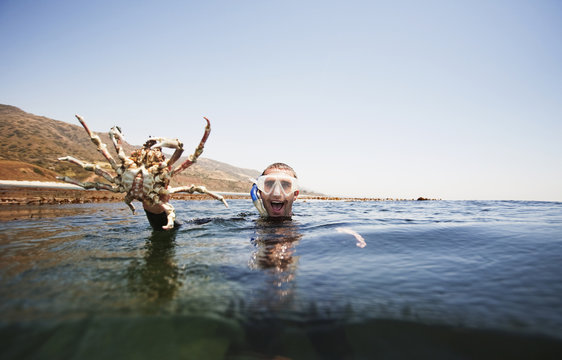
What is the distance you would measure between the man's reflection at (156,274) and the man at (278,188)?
3337 millimetres

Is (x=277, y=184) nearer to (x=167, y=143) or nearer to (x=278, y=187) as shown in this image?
(x=278, y=187)

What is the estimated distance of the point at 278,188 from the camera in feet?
22.8

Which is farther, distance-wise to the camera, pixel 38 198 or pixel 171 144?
pixel 38 198

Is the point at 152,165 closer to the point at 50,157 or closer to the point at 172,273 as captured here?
the point at 172,273

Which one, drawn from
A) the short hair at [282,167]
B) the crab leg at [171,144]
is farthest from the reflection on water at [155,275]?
the short hair at [282,167]

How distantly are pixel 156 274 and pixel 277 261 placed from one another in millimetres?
1489

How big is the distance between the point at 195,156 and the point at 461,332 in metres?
3.74

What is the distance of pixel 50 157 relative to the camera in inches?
1677

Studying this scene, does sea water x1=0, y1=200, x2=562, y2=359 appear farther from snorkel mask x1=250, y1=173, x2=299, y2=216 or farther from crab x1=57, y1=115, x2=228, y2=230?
snorkel mask x1=250, y1=173, x2=299, y2=216

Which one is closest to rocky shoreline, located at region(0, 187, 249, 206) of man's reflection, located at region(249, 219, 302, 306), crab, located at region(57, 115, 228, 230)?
crab, located at region(57, 115, 228, 230)

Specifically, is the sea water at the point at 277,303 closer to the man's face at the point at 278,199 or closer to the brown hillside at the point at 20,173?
the man's face at the point at 278,199

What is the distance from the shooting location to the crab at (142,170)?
373cm

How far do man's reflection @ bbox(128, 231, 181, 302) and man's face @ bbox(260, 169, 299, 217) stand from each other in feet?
11.0

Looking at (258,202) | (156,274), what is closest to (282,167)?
(258,202)
